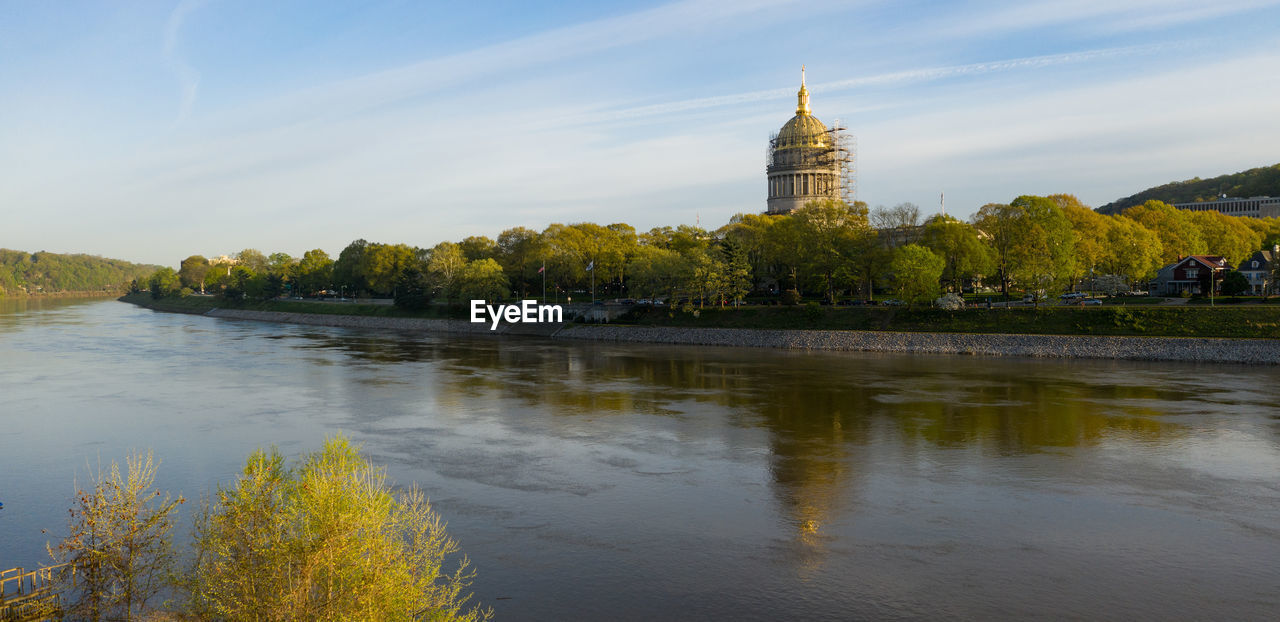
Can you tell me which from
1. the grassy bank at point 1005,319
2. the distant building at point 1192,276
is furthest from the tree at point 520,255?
the distant building at point 1192,276

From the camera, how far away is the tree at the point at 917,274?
268ft

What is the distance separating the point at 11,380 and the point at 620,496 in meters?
56.7

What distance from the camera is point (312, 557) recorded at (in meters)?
12.6

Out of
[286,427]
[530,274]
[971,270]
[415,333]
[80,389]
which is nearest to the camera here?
[286,427]

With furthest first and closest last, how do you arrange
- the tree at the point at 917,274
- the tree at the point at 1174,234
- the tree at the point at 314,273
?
the tree at the point at 314,273
the tree at the point at 1174,234
the tree at the point at 917,274

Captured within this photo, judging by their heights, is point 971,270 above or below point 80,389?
above

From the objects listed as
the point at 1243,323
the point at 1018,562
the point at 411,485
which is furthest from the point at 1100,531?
the point at 1243,323

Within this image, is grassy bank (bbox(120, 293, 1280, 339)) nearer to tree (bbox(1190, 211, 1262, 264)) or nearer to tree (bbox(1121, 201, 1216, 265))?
tree (bbox(1121, 201, 1216, 265))

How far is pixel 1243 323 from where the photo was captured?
66.6m

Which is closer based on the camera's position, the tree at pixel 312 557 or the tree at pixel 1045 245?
the tree at pixel 312 557

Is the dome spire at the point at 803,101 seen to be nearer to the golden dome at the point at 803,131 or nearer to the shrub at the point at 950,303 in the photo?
the golden dome at the point at 803,131

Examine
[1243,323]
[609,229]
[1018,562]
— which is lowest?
[1018,562]

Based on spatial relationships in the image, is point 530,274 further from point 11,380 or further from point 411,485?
point 411,485

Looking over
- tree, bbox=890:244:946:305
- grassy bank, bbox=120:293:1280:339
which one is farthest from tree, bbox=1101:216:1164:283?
tree, bbox=890:244:946:305
